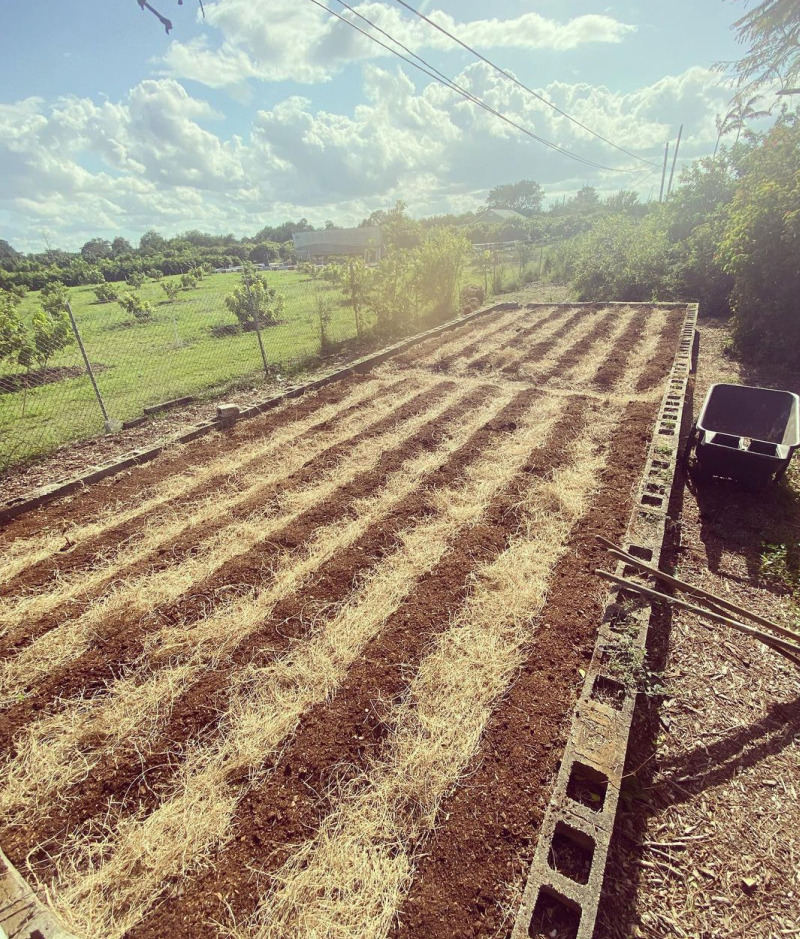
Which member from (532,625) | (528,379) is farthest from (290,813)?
(528,379)

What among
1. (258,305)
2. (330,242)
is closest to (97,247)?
(330,242)

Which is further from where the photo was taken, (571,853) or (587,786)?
(587,786)

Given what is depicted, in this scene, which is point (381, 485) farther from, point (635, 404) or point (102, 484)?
point (635, 404)

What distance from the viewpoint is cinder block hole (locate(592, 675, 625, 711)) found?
2371 mm

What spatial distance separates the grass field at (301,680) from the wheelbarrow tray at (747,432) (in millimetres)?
750

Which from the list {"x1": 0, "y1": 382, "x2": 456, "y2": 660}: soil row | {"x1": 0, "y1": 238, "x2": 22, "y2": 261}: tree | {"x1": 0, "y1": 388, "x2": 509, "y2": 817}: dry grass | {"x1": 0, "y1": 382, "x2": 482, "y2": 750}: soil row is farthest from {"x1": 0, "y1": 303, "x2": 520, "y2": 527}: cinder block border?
{"x1": 0, "y1": 238, "x2": 22, "y2": 261}: tree

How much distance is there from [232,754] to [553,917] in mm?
1693

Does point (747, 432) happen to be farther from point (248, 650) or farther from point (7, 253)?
point (7, 253)

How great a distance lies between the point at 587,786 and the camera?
2092mm

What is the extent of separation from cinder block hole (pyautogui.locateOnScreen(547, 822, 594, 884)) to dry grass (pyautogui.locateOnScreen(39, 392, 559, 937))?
1395 millimetres

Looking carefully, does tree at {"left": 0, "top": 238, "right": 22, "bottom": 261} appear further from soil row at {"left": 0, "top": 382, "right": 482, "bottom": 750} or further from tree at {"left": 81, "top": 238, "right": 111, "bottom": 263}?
soil row at {"left": 0, "top": 382, "right": 482, "bottom": 750}

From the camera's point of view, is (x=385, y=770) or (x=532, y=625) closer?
(x=385, y=770)

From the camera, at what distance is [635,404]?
630 cm

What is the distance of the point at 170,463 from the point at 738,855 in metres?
5.93
